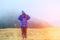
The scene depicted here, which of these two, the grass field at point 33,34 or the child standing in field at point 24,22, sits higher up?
the child standing in field at point 24,22

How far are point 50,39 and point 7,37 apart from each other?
29cm

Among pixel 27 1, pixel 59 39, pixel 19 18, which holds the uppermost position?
pixel 27 1

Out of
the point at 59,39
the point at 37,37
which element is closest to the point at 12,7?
the point at 37,37

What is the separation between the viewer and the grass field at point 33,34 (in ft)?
3.39

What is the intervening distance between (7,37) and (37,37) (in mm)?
202

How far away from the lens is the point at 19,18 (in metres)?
1.04

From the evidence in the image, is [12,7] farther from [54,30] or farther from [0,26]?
[54,30]

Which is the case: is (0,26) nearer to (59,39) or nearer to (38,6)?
(38,6)

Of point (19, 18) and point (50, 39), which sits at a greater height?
point (19, 18)

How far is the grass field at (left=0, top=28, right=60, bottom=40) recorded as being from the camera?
40.7 inches

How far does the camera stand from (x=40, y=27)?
3.43 feet

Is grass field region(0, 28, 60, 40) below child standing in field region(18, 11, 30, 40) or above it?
below

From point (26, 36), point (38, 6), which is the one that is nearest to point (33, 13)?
point (38, 6)

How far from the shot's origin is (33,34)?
3.42ft
